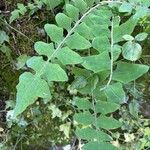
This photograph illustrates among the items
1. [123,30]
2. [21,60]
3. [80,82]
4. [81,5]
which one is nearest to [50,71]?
[80,82]

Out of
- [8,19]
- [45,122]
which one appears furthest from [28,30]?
[45,122]

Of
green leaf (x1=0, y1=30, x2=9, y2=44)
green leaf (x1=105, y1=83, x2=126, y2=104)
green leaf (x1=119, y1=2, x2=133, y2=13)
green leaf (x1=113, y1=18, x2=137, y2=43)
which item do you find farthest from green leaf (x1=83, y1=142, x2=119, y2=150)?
green leaf (x1=0, y1=30, x2=9, y2=44)

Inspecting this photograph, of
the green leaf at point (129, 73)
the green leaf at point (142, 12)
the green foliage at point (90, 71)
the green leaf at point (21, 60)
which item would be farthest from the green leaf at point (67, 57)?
the green leaf at point (21, 60)

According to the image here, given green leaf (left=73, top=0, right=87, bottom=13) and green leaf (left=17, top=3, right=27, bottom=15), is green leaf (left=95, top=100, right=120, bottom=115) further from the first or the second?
green leaf (left=17, top=3, right=27, bottom=15)

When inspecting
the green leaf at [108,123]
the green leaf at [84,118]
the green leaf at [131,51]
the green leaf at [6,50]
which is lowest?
the green leaf at [6,50]

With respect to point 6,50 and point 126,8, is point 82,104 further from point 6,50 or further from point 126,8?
point 6,50

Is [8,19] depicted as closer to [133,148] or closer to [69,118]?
[69,118]

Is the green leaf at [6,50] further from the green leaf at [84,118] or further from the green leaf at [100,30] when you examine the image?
the green leaf at [84,118]
